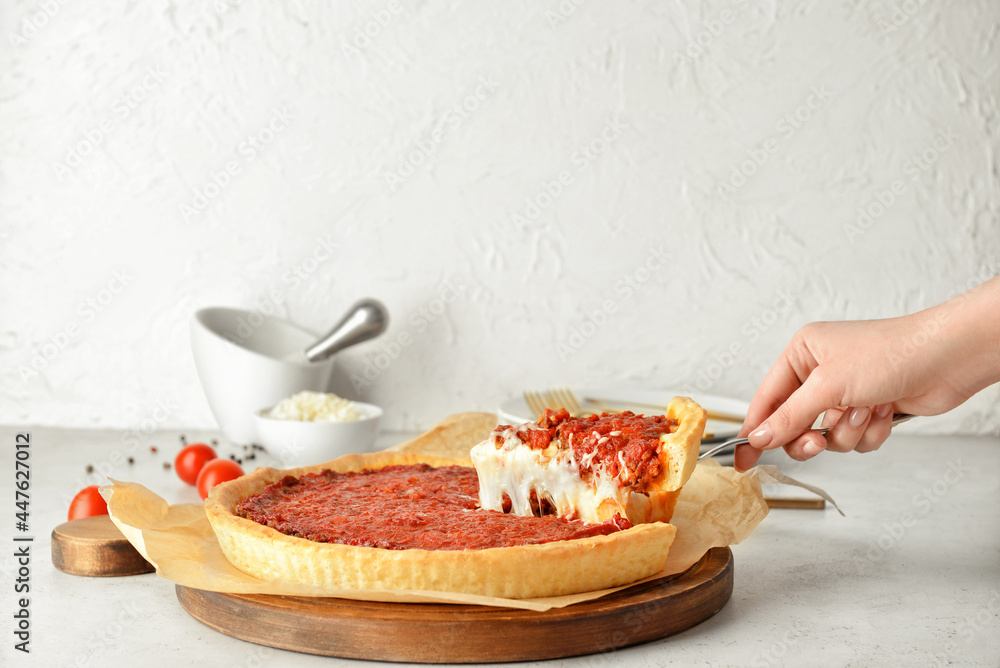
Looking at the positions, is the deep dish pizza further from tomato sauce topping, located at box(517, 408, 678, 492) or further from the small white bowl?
the small white bowl

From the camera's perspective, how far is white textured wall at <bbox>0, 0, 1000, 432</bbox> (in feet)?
9.97

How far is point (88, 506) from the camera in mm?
1915

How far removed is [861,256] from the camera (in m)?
3.09

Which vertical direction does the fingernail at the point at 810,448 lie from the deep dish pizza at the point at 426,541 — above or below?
below

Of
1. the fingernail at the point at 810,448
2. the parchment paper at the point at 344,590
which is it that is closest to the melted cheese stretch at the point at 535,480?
the parchment paper at the point at 344,590

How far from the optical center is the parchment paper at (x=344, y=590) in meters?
1.36

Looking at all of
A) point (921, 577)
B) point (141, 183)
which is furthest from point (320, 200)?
point (921, 577)

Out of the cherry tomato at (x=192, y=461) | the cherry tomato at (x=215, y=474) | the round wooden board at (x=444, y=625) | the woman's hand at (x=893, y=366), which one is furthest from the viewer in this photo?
the cherry tomato at (x=192, y=461)

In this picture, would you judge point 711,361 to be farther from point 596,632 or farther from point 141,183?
point 141,183

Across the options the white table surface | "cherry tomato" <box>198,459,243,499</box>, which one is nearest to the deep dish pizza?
the white table surface

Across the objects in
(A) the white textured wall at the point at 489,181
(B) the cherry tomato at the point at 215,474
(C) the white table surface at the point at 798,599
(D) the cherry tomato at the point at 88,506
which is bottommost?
(C) the white table surface at the point at 798,599

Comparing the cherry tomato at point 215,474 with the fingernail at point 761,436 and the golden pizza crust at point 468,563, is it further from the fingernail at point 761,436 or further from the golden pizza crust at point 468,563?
the fingernail at point 761,436

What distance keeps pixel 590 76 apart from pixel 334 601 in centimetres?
226

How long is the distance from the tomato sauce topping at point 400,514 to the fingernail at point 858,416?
23.3 inches
